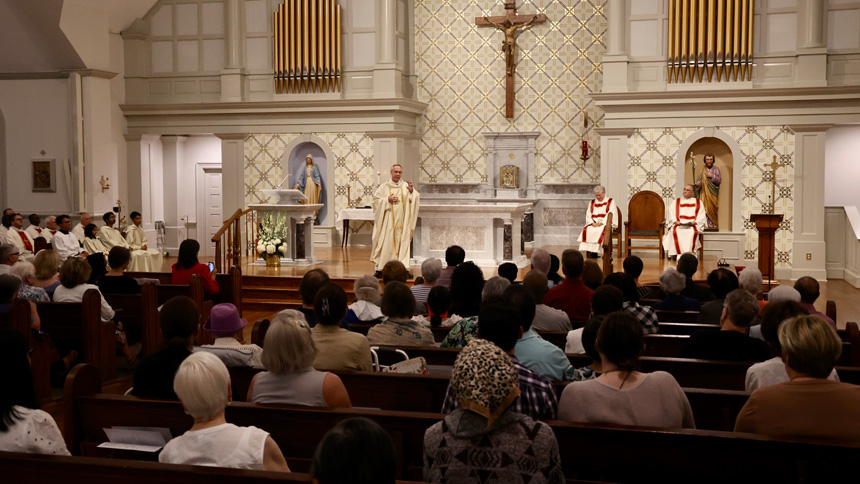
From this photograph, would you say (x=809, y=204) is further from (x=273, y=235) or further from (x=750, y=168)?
(x=273, y=235)

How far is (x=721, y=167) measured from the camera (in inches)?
535

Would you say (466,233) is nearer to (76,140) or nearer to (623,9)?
(623,9)

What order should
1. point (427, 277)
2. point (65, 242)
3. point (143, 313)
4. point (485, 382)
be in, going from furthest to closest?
1. point (65, 242)
2. point (143, 313)
3. point (427, 277)
4. point (485, 382)

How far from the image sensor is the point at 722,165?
13.6 m

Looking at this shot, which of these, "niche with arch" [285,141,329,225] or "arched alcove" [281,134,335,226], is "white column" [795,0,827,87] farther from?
"niche with arch" [285,141,329,225]

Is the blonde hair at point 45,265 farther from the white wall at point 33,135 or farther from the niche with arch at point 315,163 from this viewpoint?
the niche with arch at point 315,163

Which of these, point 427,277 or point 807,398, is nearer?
point 807,398

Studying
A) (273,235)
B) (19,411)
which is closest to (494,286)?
(19,411)

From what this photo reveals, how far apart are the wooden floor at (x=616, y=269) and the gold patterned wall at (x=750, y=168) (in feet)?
2.74

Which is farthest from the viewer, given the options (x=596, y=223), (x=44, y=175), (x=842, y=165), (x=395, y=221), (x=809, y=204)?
Answer: (x=44, y=175)

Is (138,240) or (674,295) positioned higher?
(138,240)

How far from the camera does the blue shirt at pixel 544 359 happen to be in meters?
3.77

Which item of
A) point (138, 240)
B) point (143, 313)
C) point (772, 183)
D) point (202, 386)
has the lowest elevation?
point (143, 313)

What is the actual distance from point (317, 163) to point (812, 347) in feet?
42.5
